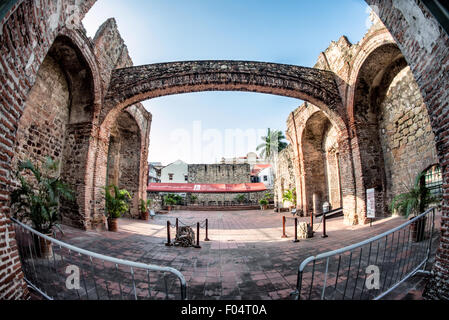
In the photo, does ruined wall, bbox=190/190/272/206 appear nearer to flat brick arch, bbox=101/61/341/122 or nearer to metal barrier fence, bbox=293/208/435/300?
flat brick arch, bbox=101/61/341/122

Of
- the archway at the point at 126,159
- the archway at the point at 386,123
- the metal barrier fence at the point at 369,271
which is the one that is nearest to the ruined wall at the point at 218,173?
the archway at the point at 126,159

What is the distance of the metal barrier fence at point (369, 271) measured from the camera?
7.84 feet

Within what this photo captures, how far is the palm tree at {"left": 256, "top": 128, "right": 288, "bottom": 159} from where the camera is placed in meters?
30.6

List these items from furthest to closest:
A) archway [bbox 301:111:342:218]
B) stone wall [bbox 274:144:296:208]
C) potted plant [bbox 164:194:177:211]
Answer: potted plant [bbox 164:194:177:211]
stone wall [bbox 274:144:296:208]
archway [bbox 301:111:342:218]

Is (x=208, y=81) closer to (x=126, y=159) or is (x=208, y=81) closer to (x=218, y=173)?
(x=126, y=159)

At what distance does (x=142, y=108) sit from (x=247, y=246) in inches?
363

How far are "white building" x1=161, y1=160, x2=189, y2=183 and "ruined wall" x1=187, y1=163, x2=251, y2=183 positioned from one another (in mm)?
3557

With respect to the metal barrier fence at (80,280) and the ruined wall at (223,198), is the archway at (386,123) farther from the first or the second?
the ruined wall at (223,198)

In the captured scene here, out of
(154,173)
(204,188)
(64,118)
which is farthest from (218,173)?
(64,118)

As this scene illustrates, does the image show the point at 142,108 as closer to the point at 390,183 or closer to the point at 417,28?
the point at 417,28

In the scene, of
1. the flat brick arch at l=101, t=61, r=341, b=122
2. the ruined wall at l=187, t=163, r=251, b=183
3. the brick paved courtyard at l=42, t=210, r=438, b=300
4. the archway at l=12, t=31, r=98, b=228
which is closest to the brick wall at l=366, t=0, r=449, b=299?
the brick paved courtyard at l=42, t=210, r=438, b=300

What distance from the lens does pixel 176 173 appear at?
29.8 meters
